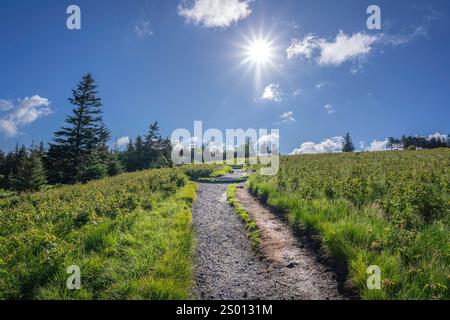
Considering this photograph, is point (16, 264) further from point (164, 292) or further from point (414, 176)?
point (414, 176)

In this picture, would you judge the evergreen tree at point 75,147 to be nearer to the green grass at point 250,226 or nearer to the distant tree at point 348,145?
the green grass at point 250,226

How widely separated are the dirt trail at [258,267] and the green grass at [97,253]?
0.69 meters

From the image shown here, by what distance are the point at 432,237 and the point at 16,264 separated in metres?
10.1

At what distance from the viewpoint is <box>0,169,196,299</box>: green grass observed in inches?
221

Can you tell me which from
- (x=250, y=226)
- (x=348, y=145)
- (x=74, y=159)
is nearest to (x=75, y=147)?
(x=74, y=159)

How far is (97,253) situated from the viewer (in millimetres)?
7262

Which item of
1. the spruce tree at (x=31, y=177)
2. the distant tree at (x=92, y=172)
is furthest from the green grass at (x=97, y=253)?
the spruce tree at (x=31, y=177)

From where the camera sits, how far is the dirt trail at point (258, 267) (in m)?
6.29

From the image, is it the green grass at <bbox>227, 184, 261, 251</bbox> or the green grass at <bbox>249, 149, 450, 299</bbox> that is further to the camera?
the green grass at <bbox>227, 184, 261, 251</bbox>

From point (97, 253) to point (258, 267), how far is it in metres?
4.45

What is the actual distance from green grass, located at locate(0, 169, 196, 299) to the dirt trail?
0.69 metres

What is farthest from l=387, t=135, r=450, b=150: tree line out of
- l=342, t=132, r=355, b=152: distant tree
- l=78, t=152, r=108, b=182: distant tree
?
l=78, t=152, r=108, b=182: distant tree

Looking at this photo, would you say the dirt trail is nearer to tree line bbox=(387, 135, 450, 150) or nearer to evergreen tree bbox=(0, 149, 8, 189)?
evergreen tree bbox=(0, 149, 8, 189)

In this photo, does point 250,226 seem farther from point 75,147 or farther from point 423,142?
point 423,142
